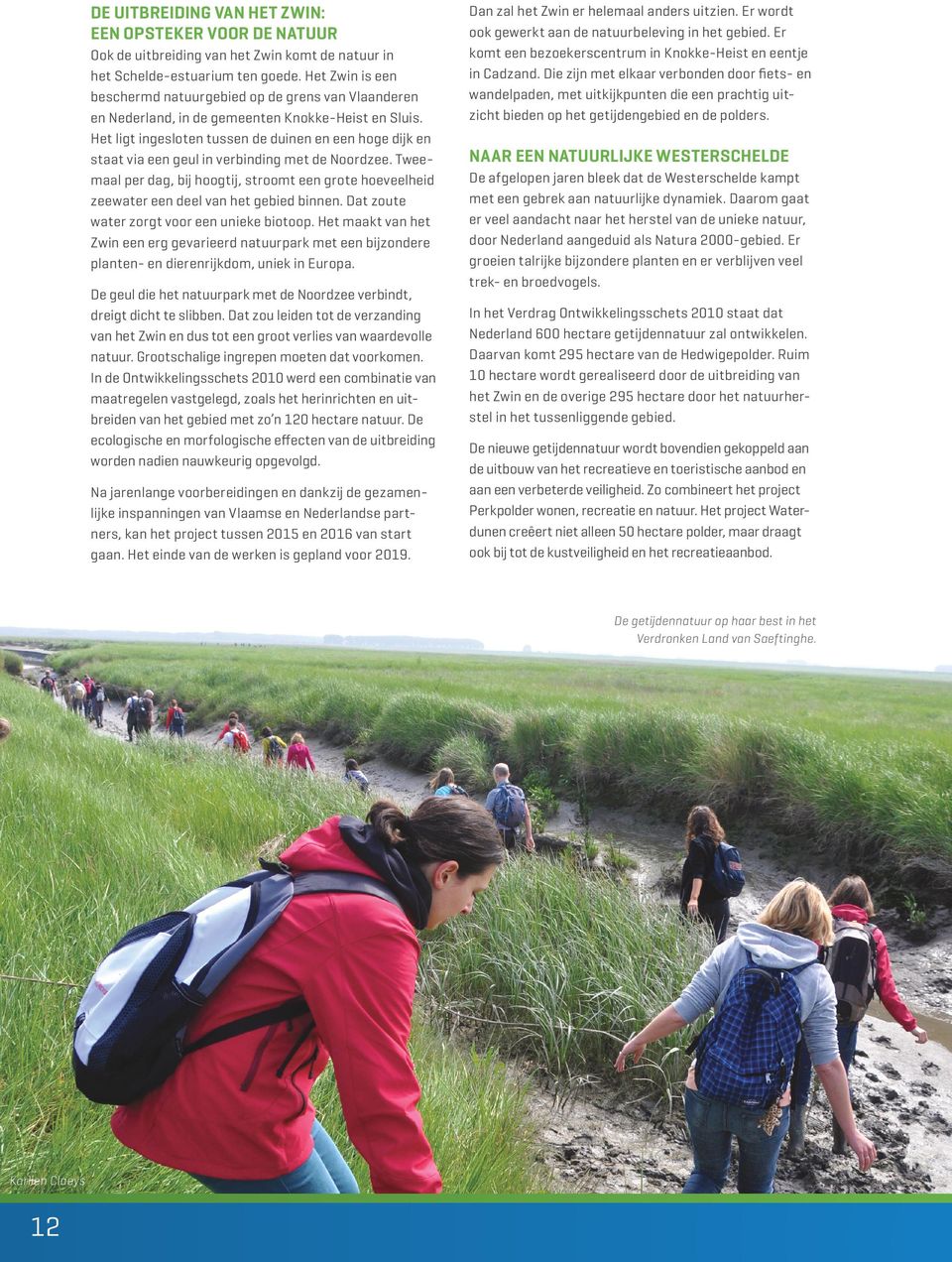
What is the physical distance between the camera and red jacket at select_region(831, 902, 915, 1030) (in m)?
4.97

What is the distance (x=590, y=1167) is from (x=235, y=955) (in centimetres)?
434

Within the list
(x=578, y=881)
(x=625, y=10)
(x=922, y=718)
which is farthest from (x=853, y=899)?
(x=922, y=718)

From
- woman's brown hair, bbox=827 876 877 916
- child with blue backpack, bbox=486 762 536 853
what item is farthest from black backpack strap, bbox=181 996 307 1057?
child with blue backpack, bbox=486 762 536 853

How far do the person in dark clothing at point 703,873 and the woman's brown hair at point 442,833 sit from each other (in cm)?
537

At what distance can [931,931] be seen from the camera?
976 cm

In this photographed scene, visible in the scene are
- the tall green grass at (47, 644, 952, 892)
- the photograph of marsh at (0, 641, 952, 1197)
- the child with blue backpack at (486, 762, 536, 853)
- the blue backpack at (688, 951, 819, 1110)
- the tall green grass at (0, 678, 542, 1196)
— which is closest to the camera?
the tall green grass at (0, 678, 542, 1196)

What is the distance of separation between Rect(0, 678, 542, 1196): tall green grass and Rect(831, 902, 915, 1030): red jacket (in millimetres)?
2291

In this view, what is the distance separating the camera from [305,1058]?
1919 mm

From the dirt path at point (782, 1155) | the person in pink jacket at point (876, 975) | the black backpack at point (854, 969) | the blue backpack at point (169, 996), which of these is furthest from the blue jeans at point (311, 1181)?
the black backpack at point (854, 969)

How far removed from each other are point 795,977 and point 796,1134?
2.78 m

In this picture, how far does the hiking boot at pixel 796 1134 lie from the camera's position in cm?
544

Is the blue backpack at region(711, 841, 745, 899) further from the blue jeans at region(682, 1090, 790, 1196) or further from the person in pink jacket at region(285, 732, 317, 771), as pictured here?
the person in pink jacket at region(285, 732, 317, 771)

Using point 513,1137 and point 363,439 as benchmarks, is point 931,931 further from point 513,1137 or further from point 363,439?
point 363,439

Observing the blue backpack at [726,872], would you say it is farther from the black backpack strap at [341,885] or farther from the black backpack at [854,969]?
the black backpack strap at [341,885]
